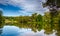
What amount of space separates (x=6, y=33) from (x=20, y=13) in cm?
41

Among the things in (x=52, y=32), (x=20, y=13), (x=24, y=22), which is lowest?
(x=52, y=32)

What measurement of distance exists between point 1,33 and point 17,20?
1.14 feet

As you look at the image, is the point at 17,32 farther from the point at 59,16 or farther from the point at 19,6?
the point at 59,16

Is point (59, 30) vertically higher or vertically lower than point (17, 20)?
lower

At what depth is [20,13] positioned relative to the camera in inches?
95.7

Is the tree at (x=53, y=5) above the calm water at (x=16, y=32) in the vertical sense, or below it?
above

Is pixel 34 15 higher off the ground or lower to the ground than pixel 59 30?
higher

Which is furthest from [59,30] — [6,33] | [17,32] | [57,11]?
[6,33]

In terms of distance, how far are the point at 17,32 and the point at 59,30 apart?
2.32ft

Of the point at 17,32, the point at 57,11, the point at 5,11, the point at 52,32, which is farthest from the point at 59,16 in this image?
the point at 5,11

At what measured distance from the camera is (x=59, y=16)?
7.79 ft

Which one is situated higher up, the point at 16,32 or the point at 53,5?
the point at 53,5

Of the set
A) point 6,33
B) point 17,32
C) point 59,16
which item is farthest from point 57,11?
point 6,33

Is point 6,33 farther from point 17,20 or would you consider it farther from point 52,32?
point 52,32
